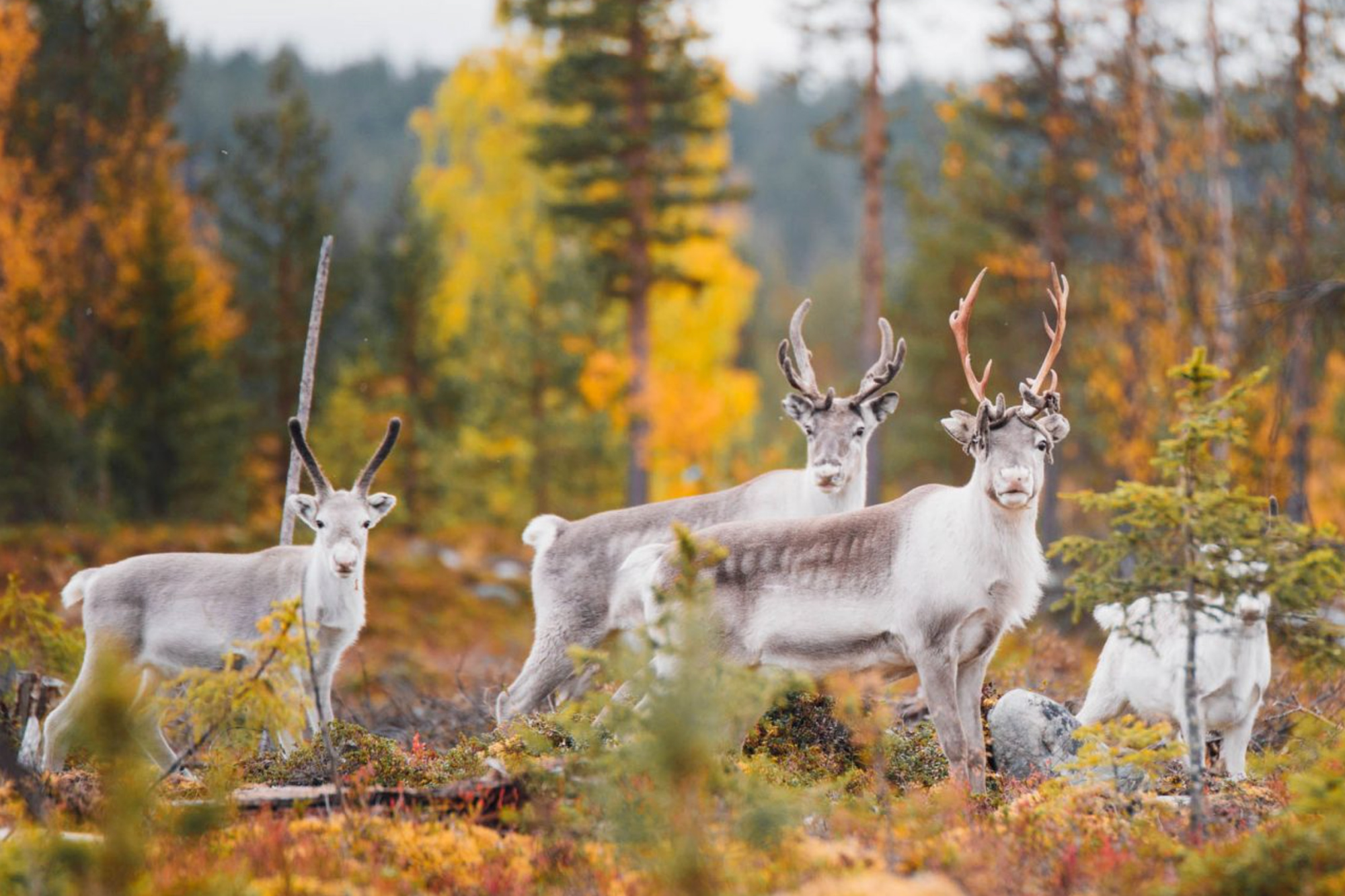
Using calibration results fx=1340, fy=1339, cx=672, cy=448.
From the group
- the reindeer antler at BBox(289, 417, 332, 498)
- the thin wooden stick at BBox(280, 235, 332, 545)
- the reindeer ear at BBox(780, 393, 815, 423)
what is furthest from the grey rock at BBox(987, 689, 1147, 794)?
the thin wooden stick at BBox(280, 235, 332, 545)

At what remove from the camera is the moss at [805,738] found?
27.5 ft

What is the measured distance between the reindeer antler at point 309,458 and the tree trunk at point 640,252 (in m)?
16.2

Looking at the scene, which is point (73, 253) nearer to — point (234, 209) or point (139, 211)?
point (139, 211)

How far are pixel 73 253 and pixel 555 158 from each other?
9.02 metres

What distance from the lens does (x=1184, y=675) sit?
7676 millimetres

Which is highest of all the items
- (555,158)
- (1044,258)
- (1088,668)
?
(555,158)

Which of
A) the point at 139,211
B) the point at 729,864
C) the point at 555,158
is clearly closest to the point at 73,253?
the point at 139,211

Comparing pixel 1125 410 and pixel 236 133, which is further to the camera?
pixel 236 133

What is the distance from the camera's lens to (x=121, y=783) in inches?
190

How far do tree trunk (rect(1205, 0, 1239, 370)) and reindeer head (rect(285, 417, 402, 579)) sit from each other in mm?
12544

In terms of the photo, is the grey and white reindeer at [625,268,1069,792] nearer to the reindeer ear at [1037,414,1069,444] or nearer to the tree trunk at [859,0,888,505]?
the reindeer ear at [1037,414,1069,444]

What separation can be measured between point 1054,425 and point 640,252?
18.4 metres

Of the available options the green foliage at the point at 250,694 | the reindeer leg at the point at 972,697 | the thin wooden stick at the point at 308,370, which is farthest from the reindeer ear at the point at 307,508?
the reindeer leg at the point at 972,697

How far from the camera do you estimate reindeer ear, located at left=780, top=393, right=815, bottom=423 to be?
1021 centimetres
